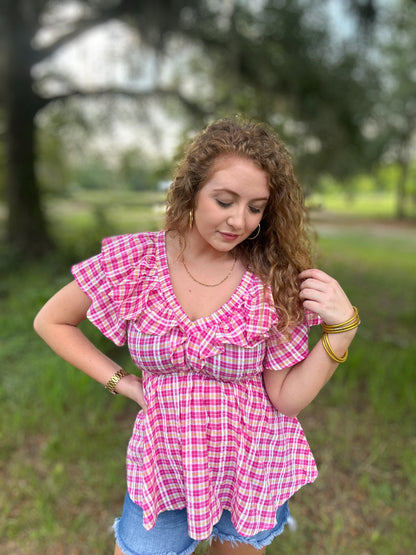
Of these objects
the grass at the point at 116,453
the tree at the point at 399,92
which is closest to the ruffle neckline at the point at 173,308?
the grass at the point at 116,453

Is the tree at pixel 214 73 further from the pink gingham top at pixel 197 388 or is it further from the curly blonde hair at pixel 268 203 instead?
the pink gingham top at pixel 197 388

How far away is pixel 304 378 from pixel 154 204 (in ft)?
5.36

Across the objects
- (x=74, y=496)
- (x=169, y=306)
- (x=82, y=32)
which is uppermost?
(x=82, y=32)

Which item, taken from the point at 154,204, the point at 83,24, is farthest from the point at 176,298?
the point at 83,24

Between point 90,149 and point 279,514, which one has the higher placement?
point 90,149

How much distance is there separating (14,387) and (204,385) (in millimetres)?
2249

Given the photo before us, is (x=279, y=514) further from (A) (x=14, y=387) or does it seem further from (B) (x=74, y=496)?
(A) (x=14, y=387)

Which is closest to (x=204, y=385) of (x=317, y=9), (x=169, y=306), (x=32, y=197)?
(x=169, y=306)

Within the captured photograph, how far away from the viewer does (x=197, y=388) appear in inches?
46.8

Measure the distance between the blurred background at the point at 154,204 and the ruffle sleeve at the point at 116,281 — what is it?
0.57 meters

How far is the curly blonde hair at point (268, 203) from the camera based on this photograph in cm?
117

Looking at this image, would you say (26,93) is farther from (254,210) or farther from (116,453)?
(254,210)

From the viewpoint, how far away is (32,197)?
645 centimetres

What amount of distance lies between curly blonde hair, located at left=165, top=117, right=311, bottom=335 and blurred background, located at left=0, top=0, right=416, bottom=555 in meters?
0.26
